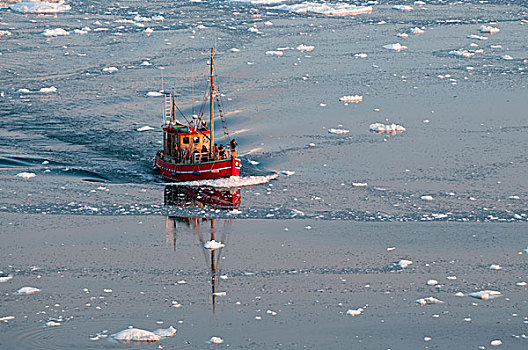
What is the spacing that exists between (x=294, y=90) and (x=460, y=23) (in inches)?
429

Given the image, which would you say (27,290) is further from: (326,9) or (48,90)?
(326,9)

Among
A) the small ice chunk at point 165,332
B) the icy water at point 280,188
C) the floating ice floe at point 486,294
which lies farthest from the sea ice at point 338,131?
the small ice chunk at point 165,332

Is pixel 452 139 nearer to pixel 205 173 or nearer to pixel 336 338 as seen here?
pixel 205 173

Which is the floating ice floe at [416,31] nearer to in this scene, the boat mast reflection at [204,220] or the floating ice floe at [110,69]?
the floating ice floe at [110,69]

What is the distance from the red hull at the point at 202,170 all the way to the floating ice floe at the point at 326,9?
1808 cm

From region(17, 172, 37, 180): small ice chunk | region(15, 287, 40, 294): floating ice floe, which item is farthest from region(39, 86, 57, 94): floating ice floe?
region(15, 287, 40, 294): floating ice floe

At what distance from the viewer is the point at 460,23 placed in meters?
30.4

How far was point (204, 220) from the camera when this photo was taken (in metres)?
13.7

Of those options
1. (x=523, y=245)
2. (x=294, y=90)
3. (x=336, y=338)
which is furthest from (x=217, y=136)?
(x=336, y=338)

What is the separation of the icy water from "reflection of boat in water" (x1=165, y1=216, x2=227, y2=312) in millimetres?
86

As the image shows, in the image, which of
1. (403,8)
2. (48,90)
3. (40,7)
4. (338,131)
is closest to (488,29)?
(403,8)

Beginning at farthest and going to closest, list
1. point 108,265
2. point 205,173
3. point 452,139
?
point 452,139
point 205,173
point 108,265

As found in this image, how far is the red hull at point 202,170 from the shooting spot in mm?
15859

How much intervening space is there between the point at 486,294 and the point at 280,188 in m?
5.18
